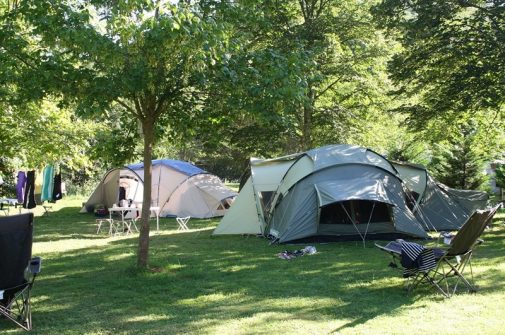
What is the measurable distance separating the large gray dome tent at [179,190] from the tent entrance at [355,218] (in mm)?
6812

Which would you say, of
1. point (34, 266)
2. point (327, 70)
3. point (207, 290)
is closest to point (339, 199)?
point (207, 290)

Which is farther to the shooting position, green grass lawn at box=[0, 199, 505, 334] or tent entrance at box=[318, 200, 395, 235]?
tent entrance at box=[318, 200, 395, 235]

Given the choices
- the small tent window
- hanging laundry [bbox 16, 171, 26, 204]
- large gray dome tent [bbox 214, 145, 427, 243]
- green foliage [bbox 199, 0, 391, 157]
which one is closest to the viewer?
large gray dome tent [bbox 214, 145, 427, 243]

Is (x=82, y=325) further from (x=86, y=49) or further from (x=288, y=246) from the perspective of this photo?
(x=288, y=246)

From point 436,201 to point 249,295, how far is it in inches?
297

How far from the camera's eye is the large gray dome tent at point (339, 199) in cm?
1071

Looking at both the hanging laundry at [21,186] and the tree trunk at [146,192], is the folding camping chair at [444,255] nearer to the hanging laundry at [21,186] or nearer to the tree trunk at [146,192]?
the tree trunk at [146,192]

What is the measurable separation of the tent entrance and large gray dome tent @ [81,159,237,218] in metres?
6.81

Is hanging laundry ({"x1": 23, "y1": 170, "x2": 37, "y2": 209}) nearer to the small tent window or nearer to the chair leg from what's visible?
the small tent window

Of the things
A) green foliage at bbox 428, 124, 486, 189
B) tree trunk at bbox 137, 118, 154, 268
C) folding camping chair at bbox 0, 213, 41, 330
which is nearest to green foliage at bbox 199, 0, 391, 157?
green foliage at bbox 428, 124, 486, 189

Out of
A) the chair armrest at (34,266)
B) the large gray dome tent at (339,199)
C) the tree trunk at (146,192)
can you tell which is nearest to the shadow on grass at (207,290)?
the tree trunk at (146,192)

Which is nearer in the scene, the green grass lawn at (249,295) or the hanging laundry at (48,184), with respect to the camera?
the green grass lawn at (249,295)

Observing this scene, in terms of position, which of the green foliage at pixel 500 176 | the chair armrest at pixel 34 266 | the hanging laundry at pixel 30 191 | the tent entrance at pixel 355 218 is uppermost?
the green foliage at pixel 500 176

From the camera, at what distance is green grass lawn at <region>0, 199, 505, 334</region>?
5.23m
